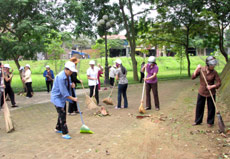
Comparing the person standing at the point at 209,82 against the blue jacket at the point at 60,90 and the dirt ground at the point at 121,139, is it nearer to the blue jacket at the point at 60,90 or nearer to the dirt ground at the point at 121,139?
the dirt ground at the point at 121,139

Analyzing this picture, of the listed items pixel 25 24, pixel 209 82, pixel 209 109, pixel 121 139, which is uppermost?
pixel 25 24

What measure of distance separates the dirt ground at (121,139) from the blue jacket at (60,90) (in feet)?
2.85

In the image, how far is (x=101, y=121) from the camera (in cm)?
729

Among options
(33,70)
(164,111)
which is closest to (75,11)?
(164,111)

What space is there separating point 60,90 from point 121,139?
1717 millimetres

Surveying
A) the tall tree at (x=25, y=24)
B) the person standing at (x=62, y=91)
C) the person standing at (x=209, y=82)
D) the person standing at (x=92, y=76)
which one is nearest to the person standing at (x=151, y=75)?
the person standing at (x=92, y=76)

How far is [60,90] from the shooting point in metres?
5.29

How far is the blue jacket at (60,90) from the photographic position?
528cm

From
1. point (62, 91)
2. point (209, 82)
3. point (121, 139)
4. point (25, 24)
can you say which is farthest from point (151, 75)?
point (25, 24)

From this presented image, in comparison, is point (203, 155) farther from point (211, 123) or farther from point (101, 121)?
point (101, 121)

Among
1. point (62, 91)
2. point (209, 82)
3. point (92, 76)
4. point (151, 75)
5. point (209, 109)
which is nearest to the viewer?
point (62, 91)

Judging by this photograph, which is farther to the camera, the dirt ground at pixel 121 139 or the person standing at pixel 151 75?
the person standing at pixel 151 75

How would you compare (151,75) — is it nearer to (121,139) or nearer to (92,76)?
(92,76)

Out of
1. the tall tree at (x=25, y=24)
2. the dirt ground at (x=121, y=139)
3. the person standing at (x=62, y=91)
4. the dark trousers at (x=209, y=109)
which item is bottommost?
the dirt ground at (x=121, y=139)
